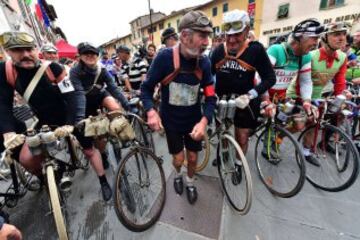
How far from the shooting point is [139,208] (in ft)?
7.09

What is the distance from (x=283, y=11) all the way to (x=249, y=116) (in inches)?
835

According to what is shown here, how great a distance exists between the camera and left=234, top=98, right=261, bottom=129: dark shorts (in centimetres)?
230

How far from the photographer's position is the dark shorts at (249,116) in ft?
7.56

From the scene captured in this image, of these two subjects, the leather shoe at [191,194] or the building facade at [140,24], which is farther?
the building facade at [140,24]

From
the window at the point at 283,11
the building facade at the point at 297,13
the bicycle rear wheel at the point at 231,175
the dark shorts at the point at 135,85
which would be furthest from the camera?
the window at the point at 283,11

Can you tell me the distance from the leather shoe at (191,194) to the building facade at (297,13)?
1849 centimetres

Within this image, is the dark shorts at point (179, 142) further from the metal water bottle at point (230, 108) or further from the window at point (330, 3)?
the window at point (330, 3)

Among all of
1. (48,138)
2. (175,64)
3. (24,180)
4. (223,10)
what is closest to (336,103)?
(175,64)

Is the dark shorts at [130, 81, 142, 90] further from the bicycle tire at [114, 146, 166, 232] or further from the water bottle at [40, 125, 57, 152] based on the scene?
the water bottle at [40, 125, 57, 152]

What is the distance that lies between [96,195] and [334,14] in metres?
21.8

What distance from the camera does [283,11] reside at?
59.4ft

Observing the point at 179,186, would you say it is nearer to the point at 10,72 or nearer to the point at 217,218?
the point at 217,218

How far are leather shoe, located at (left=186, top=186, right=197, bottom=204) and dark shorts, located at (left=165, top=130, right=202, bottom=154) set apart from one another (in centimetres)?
56

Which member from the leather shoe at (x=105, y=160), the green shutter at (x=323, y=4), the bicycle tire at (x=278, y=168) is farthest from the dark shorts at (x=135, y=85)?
the green shutter at (x=323, y=4)
